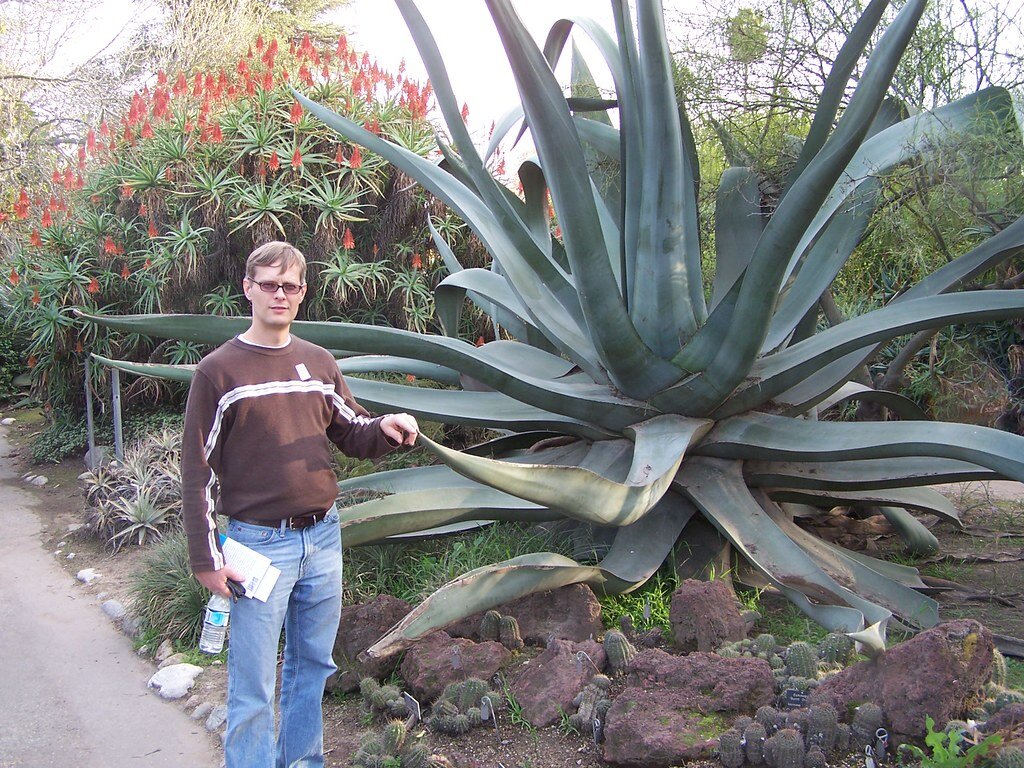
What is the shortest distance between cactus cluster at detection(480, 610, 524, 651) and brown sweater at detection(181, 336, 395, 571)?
842 mm

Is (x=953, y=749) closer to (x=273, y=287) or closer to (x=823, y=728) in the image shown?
(x=823, y=728)

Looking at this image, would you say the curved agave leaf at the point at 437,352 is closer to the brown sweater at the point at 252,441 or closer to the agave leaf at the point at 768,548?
the agave leaf at the point at 768,548

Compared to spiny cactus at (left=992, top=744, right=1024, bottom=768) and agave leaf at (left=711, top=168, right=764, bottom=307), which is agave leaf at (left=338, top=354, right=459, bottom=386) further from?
spiny cactus at (left=992, top=744, right=1024, bottom=768)

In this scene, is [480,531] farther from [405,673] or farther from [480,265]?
[480,265]

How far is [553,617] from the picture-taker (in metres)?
2.89

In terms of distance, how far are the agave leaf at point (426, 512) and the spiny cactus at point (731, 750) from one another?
108 centimetres

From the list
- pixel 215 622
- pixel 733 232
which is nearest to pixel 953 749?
pixel 215 622

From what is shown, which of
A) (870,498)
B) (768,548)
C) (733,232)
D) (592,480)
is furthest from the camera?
(733,232)

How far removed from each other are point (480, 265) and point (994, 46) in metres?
3.71

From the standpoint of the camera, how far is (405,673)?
271cm

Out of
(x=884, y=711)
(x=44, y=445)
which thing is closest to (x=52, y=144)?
(x=44, y=445)

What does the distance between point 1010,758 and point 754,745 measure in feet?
1.74

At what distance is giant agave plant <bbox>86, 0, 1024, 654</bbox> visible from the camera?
251cm

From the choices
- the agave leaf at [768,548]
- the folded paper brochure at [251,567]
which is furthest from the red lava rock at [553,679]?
the folded paper brochure at [251,567]
